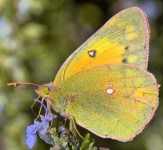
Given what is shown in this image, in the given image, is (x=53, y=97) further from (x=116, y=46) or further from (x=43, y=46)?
(x=43, y=46)

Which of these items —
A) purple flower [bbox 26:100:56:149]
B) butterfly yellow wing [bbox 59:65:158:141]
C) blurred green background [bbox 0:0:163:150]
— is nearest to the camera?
purple flower [bbox 26:100:56:149]

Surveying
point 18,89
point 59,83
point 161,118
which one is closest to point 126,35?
point 59,83

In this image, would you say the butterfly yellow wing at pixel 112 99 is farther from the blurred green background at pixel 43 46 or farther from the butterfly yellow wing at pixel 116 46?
the blurred green background at pixel 43 46

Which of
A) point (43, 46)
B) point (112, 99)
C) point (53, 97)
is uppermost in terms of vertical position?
point (53, 97)

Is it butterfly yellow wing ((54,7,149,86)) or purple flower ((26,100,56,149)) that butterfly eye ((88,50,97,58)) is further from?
purple flower ((26,100,56,149))

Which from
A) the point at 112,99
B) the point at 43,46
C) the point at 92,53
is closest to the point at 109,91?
the point at 112,99

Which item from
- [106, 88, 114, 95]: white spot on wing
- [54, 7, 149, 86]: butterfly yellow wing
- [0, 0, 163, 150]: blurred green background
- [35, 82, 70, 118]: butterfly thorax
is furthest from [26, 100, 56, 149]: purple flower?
[0, 0, 163, 150]: blurred green background
